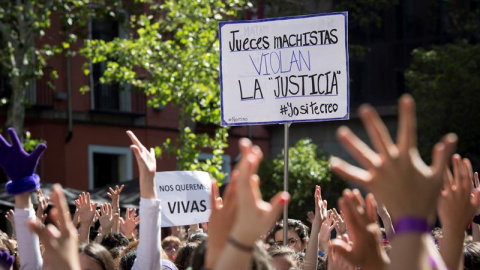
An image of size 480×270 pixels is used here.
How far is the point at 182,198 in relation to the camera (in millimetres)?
8078

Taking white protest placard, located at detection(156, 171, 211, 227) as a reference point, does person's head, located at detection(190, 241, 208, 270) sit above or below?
above

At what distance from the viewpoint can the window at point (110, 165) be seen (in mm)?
21906

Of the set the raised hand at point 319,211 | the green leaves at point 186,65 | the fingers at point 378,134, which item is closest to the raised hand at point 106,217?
the raised hand at point 319,211

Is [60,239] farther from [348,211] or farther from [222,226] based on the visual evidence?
[348,211]

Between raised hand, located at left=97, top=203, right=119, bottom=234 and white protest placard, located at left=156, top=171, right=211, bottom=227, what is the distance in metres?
1.07

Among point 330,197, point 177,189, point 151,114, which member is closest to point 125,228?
point 177,189

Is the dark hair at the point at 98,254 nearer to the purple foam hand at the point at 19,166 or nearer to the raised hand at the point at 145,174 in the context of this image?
the raised hand at the point at 145,174

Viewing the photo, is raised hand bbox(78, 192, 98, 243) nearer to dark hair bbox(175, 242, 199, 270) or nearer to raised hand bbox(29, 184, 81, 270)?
dark hair bbox(175, 242, 199, 270)

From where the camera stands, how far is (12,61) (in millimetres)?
14984

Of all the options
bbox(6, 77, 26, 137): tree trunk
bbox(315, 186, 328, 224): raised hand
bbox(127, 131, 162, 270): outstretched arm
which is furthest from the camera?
bbox(6, 77, 26, 137): tree trunk

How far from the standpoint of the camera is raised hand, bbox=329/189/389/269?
289 cm

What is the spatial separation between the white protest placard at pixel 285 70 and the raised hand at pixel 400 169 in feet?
12.6

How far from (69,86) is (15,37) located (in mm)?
4923

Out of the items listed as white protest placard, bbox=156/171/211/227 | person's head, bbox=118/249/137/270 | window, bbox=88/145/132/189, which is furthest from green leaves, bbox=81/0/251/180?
person's head, bbox=118/249/137/270
